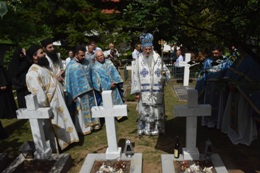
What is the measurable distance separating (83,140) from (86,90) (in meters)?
1.18

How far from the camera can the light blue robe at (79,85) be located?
18.3 ft

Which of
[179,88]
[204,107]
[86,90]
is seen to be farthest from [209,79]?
[179,88]

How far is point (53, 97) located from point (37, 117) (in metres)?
0.62

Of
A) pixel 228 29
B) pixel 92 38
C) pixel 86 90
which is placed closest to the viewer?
pixel 228 29

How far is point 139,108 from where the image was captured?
5531mm

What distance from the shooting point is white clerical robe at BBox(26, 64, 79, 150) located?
4.32 m

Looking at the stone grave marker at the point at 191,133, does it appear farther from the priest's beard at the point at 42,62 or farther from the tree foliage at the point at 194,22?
the priest's beard at the point at 42,62

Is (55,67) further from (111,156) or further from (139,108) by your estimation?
(111,156)

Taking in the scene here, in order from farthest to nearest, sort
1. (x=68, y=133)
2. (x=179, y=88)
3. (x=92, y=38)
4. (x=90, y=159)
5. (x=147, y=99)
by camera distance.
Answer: (x=92, y=38), (x=179, y=88), (x=147, y=99), (x=68, y=133), (x=90, y=159)

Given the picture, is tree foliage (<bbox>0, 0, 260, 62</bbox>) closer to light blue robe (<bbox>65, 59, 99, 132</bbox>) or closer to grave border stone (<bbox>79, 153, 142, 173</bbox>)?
grave border stone (<bbox>79, 153, 142, 173</bbox>)

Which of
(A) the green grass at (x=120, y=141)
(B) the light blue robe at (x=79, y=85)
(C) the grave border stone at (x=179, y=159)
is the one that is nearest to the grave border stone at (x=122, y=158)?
(A) the green grass at (x=120, y=141)

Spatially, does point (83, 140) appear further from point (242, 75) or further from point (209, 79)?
point (242, 75)

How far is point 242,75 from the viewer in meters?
4.38

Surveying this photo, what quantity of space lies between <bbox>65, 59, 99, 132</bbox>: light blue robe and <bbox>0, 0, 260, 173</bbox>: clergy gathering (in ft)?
0.08
